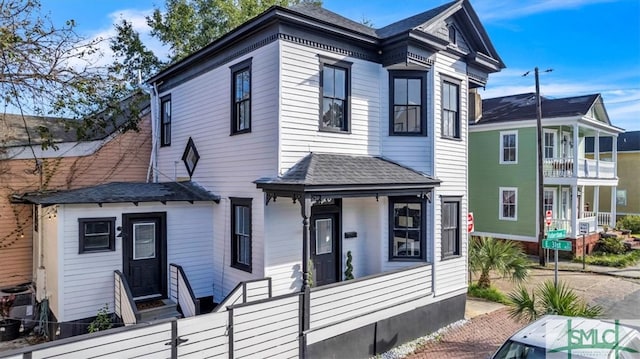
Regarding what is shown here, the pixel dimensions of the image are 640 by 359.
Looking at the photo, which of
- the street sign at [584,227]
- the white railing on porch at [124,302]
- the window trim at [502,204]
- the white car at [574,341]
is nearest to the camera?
the white car at [574,341]

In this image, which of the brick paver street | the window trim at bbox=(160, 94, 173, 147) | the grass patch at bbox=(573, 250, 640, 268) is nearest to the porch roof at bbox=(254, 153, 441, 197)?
the brick paver street

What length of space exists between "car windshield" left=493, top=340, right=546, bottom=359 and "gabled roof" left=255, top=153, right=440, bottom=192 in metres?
4.02

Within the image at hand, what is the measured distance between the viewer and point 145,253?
33.3 feet

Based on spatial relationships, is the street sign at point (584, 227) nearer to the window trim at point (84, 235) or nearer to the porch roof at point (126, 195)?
the porch roof at point (126, 195)

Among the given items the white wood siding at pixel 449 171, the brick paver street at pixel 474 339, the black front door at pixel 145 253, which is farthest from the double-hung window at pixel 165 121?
the brick paver street at pixel 474 339

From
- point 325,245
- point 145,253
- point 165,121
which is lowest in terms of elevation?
point 145,253

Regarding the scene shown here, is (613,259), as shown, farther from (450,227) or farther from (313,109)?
(313,109)

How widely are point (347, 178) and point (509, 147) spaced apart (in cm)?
1526

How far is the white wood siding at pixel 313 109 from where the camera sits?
884cm

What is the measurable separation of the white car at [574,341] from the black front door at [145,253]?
8129 millimetres

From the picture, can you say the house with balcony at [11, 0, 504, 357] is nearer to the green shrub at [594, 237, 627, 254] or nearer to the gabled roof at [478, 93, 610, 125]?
the gabled roof at [478, 93, 610, 125]

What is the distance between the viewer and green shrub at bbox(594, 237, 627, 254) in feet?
65.2

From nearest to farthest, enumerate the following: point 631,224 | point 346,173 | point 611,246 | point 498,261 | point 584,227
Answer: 1. point 346,173
2. point 498,261
3. point 584,227
4. point 611,246
5. point 631,224

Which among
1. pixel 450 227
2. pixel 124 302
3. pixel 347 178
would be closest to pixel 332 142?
pixel 347 178
